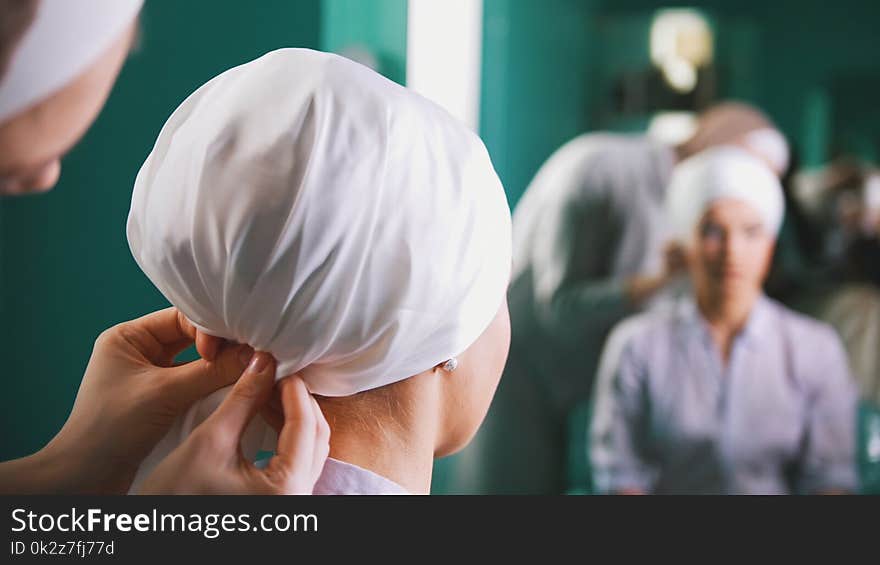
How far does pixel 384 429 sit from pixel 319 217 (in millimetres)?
207

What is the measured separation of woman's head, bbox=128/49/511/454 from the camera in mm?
698

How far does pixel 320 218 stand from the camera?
70 cm

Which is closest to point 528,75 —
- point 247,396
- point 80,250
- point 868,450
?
point 868,450

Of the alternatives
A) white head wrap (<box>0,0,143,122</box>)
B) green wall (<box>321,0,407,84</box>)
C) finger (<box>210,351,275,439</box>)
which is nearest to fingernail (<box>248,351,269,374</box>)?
finger (<box>210,351,275,439</box>)

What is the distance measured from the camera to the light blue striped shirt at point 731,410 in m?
2.26

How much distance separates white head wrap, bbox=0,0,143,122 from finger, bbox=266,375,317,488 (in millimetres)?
281

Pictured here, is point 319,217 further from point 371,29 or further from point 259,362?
point 371,29

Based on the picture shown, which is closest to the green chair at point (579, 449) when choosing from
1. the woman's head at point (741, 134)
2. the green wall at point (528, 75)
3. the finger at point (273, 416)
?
the green wall at point (528, 75)

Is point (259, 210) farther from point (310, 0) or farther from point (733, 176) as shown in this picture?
point (733, 176)

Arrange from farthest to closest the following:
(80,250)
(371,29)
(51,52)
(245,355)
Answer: (371,29)
(80,250)
(245,355)
(51,52)

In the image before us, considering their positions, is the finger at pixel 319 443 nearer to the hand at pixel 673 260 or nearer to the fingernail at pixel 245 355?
the fingernail at pixel 245 355

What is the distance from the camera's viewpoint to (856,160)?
2.37m

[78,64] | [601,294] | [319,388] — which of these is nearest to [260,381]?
[319,388]

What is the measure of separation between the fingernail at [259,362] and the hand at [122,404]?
0.14 ft
